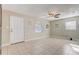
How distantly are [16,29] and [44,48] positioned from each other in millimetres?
786

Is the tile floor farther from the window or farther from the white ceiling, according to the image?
the white ceiling

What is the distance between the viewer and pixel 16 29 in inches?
93.5

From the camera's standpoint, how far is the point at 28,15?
2.41 m

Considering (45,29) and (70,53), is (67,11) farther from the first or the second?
(70,53)

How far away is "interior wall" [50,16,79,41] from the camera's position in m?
2.32

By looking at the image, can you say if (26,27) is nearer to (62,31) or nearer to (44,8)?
(44,8)

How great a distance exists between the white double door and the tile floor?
0.14 metres

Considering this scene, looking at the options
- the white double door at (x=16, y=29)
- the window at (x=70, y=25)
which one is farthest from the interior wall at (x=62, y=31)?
the white double door at (x=16, y=29)

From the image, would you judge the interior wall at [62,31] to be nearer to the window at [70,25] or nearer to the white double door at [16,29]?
the window at [70,25]

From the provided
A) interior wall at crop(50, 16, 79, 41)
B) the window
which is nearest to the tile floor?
interior wall at crop(50, 16, 79, 41)

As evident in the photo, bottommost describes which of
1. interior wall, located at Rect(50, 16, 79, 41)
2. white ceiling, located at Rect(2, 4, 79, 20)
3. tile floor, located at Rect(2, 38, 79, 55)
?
tile floor, located at Rect(2, 38, 79, 55)
